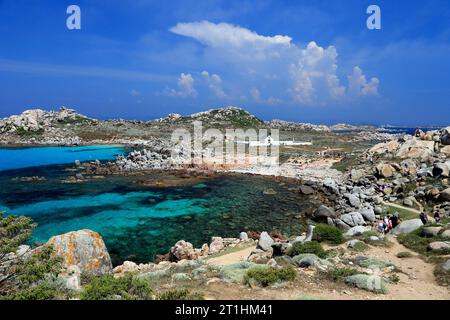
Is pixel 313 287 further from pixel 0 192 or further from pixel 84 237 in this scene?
pixel 0 192

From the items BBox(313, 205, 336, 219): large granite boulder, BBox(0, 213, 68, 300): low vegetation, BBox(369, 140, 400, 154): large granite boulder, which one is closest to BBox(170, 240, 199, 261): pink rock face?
BBox(0, 213, 68, 300): low vegetation

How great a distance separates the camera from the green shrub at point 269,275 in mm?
10875

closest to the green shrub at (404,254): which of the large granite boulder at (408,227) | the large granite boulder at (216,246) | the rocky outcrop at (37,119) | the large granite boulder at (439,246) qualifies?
the large granite boulder at (439,246)

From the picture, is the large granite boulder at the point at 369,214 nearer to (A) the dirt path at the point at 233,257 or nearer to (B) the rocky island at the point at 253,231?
(B) the rocky island at the point at 253,231

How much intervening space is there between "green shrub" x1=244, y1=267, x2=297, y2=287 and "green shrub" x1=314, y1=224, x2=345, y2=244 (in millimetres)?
7086

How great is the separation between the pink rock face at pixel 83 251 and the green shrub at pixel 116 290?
5.33m

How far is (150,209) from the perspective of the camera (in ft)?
103

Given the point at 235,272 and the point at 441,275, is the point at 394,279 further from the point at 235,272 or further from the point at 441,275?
the point at 235,272

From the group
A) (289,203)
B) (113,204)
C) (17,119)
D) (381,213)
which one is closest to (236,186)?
(289,203)

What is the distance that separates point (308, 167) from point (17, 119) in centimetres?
9960

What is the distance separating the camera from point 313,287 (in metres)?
11.0

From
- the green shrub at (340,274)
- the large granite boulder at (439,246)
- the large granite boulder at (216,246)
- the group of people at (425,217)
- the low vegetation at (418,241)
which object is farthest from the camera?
the group of people at (425,217)

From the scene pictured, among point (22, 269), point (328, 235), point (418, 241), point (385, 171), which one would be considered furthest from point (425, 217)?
point (22, 269)

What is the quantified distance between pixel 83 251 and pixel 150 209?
1636 centimetres
